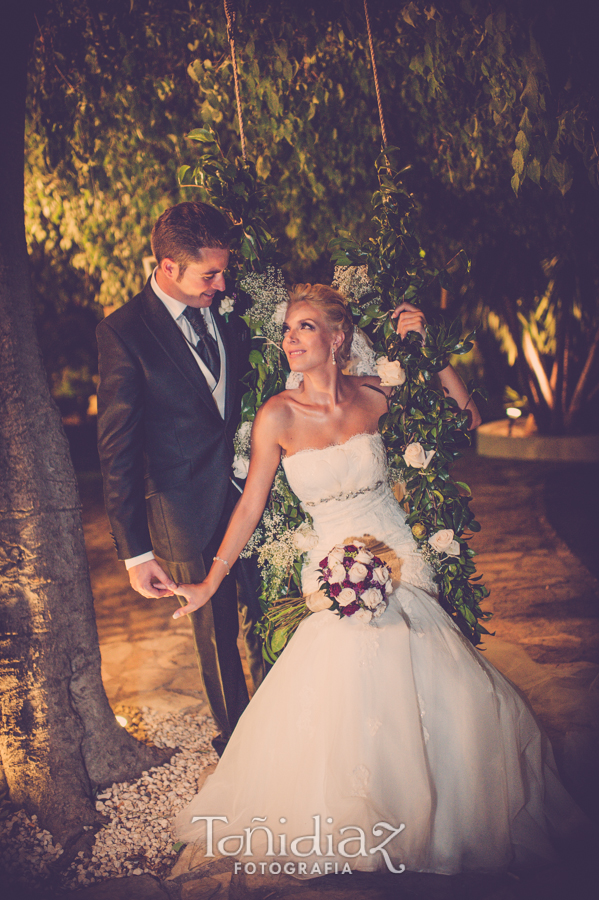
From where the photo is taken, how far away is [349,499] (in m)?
2.72

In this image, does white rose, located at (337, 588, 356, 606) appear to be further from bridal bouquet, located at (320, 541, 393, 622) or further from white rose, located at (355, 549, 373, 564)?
white rose, located at (355, 549, 373, 564)

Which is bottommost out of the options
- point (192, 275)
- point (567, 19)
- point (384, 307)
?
point (384, 307)

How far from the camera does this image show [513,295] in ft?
33.3

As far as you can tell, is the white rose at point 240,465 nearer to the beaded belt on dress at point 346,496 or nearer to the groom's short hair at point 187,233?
the beaded belt on dress at point 346,496

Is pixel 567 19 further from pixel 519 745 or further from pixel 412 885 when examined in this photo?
pixel 412 885

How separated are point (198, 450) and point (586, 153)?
1.76 metres

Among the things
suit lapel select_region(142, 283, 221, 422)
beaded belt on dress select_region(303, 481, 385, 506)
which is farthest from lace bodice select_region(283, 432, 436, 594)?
suit lapel select_region(142, 283, 221, 422)

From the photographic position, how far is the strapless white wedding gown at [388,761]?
7.04 feet

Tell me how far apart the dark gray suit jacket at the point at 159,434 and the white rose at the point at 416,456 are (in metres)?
0.73

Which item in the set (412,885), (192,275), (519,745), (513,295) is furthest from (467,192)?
(412,885)

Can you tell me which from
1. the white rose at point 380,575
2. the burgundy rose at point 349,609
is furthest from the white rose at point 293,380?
the burgundy rose at point 349,609

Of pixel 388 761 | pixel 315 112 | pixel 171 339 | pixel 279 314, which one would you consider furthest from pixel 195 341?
pixel 315 112

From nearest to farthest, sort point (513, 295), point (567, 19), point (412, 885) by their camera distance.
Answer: point (567, 19) < point (412, 885) < point (513, 295)

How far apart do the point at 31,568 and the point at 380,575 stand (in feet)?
4.57
